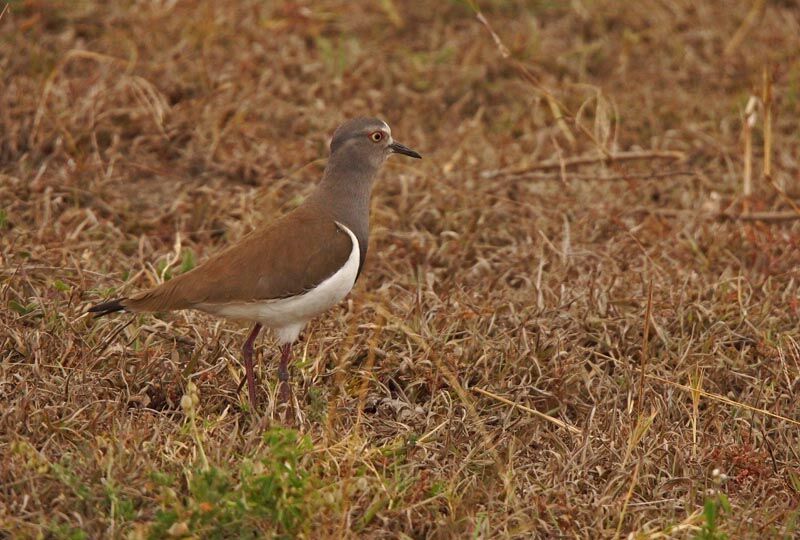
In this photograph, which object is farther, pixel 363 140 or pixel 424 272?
pixel 424 272

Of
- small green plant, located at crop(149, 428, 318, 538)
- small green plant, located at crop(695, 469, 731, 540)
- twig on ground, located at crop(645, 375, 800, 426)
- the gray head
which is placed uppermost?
the gray head

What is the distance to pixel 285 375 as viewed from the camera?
14.9 ft

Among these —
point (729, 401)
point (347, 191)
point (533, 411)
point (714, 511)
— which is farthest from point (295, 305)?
point (729, 401)

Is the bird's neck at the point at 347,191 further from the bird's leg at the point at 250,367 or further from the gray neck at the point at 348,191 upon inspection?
the bird's leg at the point at 250,367

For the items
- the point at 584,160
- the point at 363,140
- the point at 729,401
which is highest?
the point at 363,140

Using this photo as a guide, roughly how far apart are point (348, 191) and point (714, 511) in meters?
1.99

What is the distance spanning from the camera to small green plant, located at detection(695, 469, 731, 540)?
3770 millimetres

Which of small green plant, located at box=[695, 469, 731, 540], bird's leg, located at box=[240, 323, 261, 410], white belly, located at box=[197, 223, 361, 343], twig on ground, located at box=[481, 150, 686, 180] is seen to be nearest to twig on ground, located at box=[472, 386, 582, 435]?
small green plant, located at box=[695, 469, 731, 540]

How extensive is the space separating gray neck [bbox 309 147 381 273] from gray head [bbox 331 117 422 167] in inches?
0.6

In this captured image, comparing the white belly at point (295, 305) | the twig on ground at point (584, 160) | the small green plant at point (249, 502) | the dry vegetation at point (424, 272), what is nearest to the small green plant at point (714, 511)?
the dry vegetation at point (424, 272)

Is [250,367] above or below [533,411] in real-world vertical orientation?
above

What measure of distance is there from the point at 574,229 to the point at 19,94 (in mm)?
3263

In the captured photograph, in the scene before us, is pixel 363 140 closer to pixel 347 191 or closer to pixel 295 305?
pixel 347 191

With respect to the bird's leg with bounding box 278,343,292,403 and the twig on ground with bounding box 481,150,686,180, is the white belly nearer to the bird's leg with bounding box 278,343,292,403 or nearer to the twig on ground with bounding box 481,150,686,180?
the bird's leg with bounding box 278,343,292,403
